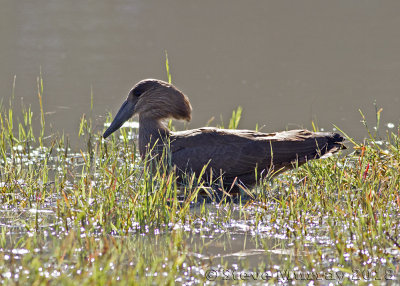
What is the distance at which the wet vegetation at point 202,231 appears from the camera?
4.45m

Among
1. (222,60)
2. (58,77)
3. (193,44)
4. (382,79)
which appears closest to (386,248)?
(382,79)

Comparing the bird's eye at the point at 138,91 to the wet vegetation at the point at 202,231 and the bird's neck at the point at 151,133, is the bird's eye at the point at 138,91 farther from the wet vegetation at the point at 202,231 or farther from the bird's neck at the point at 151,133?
the wet vegetation at the point at 202,231

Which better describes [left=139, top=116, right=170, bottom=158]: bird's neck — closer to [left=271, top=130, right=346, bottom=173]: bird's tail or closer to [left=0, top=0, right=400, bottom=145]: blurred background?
[left=0, top=0, right=400, bottom=145]: blurred background

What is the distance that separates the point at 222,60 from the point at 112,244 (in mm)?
10317

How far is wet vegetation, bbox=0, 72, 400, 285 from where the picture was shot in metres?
4.45

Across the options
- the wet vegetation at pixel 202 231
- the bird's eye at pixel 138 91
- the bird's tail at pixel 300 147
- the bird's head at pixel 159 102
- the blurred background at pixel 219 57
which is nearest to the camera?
the wet vegetation at pixel 202 231

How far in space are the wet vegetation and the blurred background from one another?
6.17 ft

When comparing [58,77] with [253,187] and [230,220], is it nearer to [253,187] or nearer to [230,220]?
[253,187]

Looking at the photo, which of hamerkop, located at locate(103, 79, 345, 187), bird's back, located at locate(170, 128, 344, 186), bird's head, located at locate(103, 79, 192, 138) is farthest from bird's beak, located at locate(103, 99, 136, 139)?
bird's back, located at locate(170, 128, 344, 186)

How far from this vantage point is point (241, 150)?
7.12 m

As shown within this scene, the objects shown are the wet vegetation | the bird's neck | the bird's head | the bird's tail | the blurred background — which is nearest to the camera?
the wet vegetation

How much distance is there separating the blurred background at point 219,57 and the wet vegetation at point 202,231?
1.88 meters

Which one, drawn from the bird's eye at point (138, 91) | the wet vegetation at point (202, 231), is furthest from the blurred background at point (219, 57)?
the wet vegetation at point (202, 231)

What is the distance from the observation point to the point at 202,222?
5738mm
